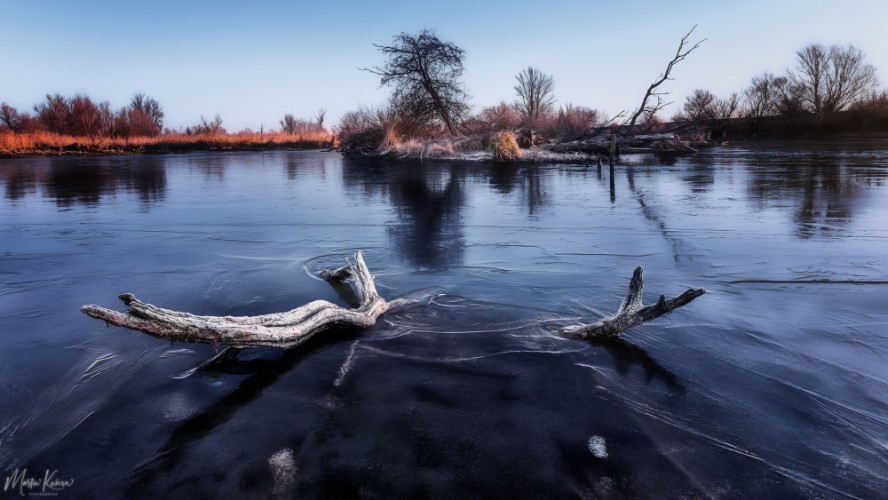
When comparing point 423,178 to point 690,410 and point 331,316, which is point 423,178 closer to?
point 331,316

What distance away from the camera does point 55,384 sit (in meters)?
3.18

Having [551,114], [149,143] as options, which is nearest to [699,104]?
[551,114]

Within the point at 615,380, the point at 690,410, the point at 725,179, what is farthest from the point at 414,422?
the point at 725,179

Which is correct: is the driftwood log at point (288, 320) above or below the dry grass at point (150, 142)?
below

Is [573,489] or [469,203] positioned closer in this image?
[573,489]

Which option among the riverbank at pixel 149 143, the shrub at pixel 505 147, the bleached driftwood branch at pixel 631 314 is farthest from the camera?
the riverbank at pixel 149 143

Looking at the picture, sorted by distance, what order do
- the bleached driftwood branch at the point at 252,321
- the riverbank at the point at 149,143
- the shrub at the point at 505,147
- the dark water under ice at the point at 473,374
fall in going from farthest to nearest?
the riverbank at the point at 149,143 → the shrub at the point at 505,147 → the bleached driftwood branch at the point at 252,321 → the dark water under ice at the point at 473,374

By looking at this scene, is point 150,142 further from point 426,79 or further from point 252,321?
point 252,321

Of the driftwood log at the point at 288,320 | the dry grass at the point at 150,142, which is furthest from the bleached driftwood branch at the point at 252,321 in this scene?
the dry grass at the point at 150,142

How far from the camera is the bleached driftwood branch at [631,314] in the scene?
347cm

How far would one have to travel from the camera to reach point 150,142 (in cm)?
4625

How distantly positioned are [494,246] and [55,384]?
4779 mm

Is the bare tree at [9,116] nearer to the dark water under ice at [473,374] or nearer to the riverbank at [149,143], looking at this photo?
the riverbank at [149,143]

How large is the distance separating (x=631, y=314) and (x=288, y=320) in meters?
2.44
